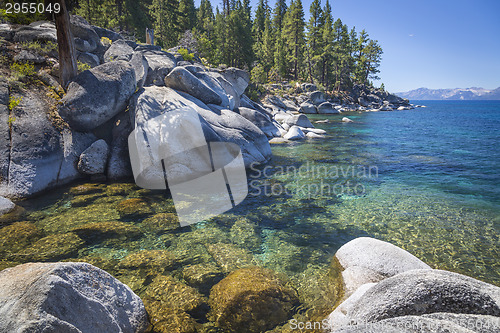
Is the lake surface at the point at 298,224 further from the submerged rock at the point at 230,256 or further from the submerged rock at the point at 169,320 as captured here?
the submerged rock at the point at 169,320

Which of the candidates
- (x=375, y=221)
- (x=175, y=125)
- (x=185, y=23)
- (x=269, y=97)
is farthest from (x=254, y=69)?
(x=375, y=221)

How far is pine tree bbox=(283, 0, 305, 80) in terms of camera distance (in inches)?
2417

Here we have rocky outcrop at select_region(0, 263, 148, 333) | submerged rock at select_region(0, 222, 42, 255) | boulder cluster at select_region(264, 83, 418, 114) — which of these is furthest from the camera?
boulder cluster at select_region(264, 83, 418, 114)

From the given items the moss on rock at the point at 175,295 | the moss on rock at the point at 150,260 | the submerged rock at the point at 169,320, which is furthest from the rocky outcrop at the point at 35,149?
the submerged rock at the point at 169,320

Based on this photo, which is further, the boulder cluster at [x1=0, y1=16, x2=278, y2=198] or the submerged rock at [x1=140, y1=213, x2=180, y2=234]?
the boulder cluster at [x1=0, y1=16, x2=278, y2=198]

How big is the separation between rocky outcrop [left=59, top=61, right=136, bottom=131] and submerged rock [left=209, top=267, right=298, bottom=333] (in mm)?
10215

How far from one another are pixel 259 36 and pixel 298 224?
78454 mm

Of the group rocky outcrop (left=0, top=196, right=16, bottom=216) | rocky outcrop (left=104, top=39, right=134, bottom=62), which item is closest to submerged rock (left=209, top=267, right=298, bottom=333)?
rocky outcrop (left=0, top=196, right=16, bottom=216)

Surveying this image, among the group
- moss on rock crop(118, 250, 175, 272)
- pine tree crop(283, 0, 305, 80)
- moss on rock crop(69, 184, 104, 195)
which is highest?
pine tree crop(283, 0, 305, 80)

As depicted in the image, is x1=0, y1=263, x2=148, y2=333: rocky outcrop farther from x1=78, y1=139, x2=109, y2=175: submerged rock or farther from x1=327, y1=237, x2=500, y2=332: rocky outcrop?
x1=78, y1=139, x2=109, y2=175: submerged rock

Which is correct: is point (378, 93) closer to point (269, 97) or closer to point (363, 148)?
point (269, 97)

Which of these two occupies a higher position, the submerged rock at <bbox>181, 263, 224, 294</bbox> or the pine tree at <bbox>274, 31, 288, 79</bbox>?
the pine tree at <bbox>274, 31, 288, 79</bbox>

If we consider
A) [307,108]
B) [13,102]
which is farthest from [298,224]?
[307,108]

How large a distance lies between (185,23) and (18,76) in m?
47.8
